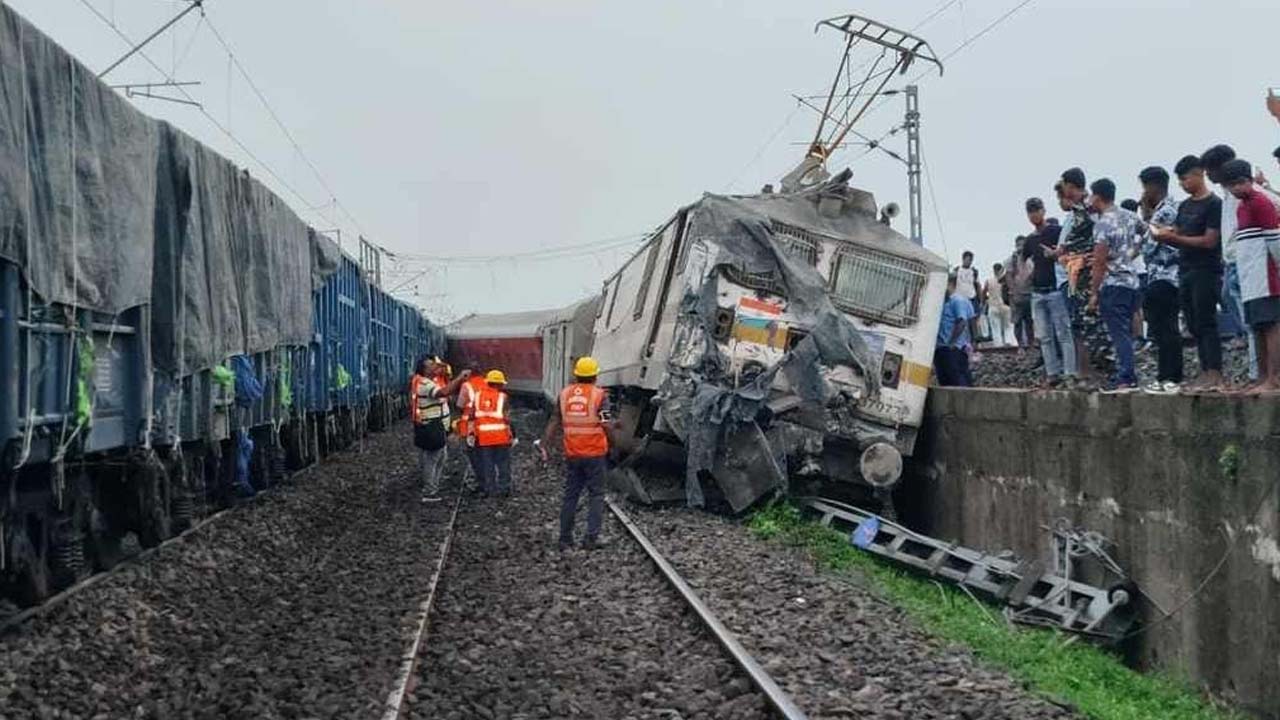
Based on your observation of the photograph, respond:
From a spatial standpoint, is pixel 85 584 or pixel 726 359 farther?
pixel 726 359

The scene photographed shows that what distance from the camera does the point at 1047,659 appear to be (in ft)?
23.0

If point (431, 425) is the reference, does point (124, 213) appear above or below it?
above

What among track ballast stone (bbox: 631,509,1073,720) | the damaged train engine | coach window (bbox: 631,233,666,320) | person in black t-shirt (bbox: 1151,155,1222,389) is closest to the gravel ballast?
person in black t-shirt (bbox: 1151,155,1222,389)

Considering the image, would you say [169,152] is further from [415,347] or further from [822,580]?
[415,347]

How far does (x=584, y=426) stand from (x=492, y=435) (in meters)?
3.94

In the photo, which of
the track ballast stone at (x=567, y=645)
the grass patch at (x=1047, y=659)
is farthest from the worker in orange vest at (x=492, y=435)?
the grass patch at (x=1047, y=659)

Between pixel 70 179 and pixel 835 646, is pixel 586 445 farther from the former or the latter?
pixel 70 179

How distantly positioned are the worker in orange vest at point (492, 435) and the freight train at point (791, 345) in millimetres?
1951

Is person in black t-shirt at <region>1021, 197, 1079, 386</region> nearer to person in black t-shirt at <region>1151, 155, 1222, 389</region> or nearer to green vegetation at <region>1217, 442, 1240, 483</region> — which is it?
person in black t-shirt at <region>1151, 155, 1222, 389</region>

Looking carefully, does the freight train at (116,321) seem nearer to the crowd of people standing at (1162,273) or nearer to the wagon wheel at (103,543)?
the wagon wheel at (103,543)

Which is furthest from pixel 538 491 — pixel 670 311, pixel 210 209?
pixel 210 209

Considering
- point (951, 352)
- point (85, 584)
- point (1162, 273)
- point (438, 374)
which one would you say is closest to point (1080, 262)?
point (1162, 273)

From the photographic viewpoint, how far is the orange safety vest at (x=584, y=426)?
410 inches

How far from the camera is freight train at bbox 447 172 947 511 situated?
38.6 ft
